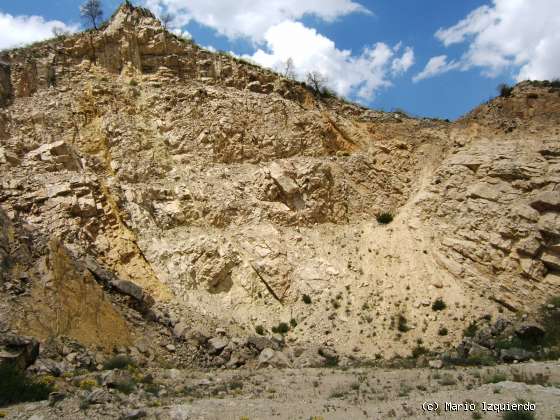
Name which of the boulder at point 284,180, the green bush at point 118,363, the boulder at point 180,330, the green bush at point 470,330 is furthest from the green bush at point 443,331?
the green bush at point 118,363

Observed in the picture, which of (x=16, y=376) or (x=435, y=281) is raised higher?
(x=435, y=281)

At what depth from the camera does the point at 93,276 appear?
49.7ft

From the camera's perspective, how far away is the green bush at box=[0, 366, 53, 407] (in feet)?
29.3

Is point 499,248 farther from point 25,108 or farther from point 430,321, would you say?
point 25,108

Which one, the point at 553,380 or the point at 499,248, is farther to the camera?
the point at 499,248

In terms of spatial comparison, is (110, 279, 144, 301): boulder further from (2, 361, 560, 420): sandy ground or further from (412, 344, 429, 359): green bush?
(412, 344, 429, 359): green bush

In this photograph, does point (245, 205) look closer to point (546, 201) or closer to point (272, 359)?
point (272, 359)

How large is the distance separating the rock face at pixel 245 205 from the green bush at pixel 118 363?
96 cm

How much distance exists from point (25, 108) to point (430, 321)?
58.9 feet

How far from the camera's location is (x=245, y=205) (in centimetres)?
1998

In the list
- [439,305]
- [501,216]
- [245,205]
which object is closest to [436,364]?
[439,305]

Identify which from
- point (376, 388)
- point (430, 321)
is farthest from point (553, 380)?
point (430, 321)

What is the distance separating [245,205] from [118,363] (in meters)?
9.14

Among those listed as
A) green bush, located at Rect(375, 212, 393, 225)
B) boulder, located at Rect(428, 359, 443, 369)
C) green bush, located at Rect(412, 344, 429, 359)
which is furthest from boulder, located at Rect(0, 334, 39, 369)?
green bush, located at Rect(375, 212, 393, 225)
